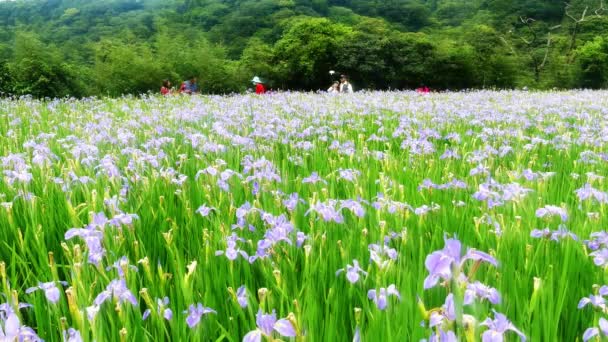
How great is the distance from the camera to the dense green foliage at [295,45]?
2323 centimetres

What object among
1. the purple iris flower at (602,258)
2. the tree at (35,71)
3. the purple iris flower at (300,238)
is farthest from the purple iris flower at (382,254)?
the tree at (35,71)

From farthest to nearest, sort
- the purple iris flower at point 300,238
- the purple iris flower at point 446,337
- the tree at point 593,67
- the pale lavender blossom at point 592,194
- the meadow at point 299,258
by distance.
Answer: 1. the tree at point 593,67
2. the pale lavender blossom at point 592,194
3. the purple iris flower at point 300,238
4. the meadow at point 299,258
5. the purple iris flower at point 446,337

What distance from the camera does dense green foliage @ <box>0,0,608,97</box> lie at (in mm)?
23234

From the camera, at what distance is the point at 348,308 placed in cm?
172

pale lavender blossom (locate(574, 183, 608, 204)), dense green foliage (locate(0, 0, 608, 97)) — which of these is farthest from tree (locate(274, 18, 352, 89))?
pale lavender blossom (locate(574, 183, 608, 204))

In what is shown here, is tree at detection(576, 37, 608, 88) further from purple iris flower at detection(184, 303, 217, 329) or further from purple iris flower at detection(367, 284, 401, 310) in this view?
purple iris flower at detection(184, 303, 217, 329)

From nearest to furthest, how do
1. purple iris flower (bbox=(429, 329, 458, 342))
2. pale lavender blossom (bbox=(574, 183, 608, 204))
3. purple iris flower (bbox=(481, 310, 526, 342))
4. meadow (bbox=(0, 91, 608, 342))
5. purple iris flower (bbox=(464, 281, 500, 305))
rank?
purple iris flower (bbox=(429, 329, 458, 342))
purple iris flower (bbox=(481, 310, 526, 342))
purple iris flower (bbox=(464, 281, 500, 305))
meadow (bbox=(0, 91, 608, 342))
pale lavender blossom (bbox=(574, 183, 608, 204))

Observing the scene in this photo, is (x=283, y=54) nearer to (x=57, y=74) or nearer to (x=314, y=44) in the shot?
(x=314, y=44)

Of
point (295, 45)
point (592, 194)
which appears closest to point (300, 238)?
point (592, 194)

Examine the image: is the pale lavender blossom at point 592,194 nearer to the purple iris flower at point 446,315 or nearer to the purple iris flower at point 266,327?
the purple iris flower at point 446,315

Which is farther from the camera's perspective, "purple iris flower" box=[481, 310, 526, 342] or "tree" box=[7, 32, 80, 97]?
"tree" box=[7, 32, 80, 97]

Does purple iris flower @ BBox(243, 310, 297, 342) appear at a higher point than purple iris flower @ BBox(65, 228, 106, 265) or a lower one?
higher

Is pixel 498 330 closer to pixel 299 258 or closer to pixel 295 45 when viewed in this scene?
pixel 299 258

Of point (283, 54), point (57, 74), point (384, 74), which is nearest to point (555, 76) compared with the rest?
point (384, 74)
